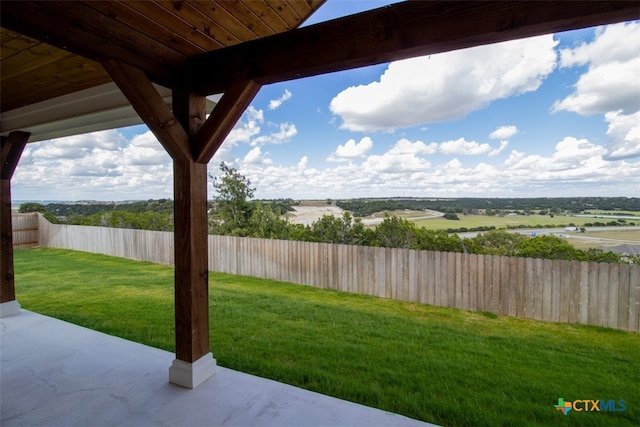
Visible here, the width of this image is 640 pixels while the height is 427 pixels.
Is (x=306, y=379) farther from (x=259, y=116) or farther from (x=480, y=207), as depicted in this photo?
(x=259, y=116)

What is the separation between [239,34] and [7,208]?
12.0 feet

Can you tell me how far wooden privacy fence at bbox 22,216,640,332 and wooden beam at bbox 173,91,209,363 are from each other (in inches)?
128

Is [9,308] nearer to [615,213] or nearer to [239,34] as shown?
[239,34]

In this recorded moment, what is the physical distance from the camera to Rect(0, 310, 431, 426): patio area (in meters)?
1.77

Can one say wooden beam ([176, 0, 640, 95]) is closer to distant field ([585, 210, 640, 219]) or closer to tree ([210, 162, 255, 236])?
distant field ([585, 210, 640, 219])

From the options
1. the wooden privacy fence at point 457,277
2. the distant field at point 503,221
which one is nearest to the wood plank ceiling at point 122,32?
the wooden privacy fence at point 457,277

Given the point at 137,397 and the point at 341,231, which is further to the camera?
the point at 341,231

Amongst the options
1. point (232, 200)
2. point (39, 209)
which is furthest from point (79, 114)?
point (39, 209)

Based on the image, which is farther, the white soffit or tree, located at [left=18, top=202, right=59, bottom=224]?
tree, located at [left=18, top=202, right=59, bottom=224]

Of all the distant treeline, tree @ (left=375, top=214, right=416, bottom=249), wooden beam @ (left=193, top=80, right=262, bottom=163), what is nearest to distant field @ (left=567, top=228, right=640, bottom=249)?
the distant treeline

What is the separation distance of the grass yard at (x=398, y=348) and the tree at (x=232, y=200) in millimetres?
2449

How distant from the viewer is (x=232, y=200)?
748cm

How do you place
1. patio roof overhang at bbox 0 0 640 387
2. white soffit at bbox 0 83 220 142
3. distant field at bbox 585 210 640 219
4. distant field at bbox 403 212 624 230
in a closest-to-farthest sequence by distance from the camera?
patio roof overhang at bbox 0 0 640 387 → white soffit at bbox 0 83 220 142 → distant field at bbox 585 210 640 219 → distant field at bbox 403 212 624 230

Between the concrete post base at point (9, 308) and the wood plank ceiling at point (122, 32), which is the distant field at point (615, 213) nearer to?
the wood plank ceiling at point (122, 32)
